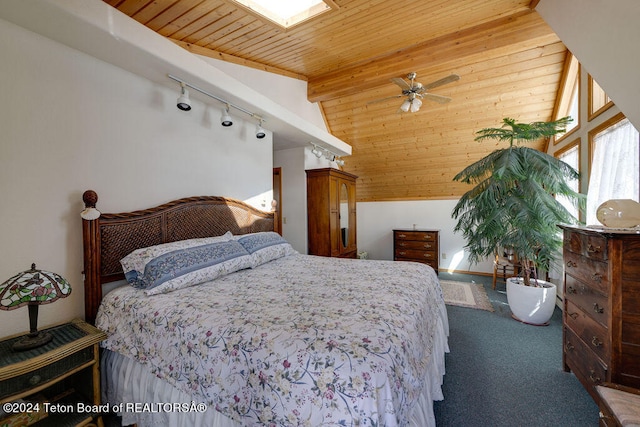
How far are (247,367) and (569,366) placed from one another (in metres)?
2.45

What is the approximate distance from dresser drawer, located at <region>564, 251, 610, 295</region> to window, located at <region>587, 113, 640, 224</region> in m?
0.72

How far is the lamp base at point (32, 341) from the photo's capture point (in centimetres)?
129

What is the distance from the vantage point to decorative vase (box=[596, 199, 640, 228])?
1591 millimetres

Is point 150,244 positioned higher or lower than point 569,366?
higher

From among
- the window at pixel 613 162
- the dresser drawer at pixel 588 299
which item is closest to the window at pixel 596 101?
the window at pixel 613 162

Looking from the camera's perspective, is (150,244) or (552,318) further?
(552,318)

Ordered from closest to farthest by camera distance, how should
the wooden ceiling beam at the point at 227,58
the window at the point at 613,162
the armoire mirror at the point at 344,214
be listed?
the window at the point at 613,162 < the wooden ceiling beam at the point at 227,58 < the armoire mirror at the point at 344,214

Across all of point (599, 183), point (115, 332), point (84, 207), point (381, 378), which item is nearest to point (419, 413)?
point (381, 378)

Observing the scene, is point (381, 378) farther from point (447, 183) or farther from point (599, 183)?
point (447, 183)

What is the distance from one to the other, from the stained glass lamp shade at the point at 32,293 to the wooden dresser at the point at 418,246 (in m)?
4.77

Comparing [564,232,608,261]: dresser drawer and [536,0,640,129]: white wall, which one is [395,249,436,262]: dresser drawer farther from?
[536,0,640,129]: white wall

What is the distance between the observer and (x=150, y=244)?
209cm

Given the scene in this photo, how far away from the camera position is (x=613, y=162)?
7.46ft

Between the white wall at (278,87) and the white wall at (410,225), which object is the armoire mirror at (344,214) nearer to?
the white wall at (278,87)
